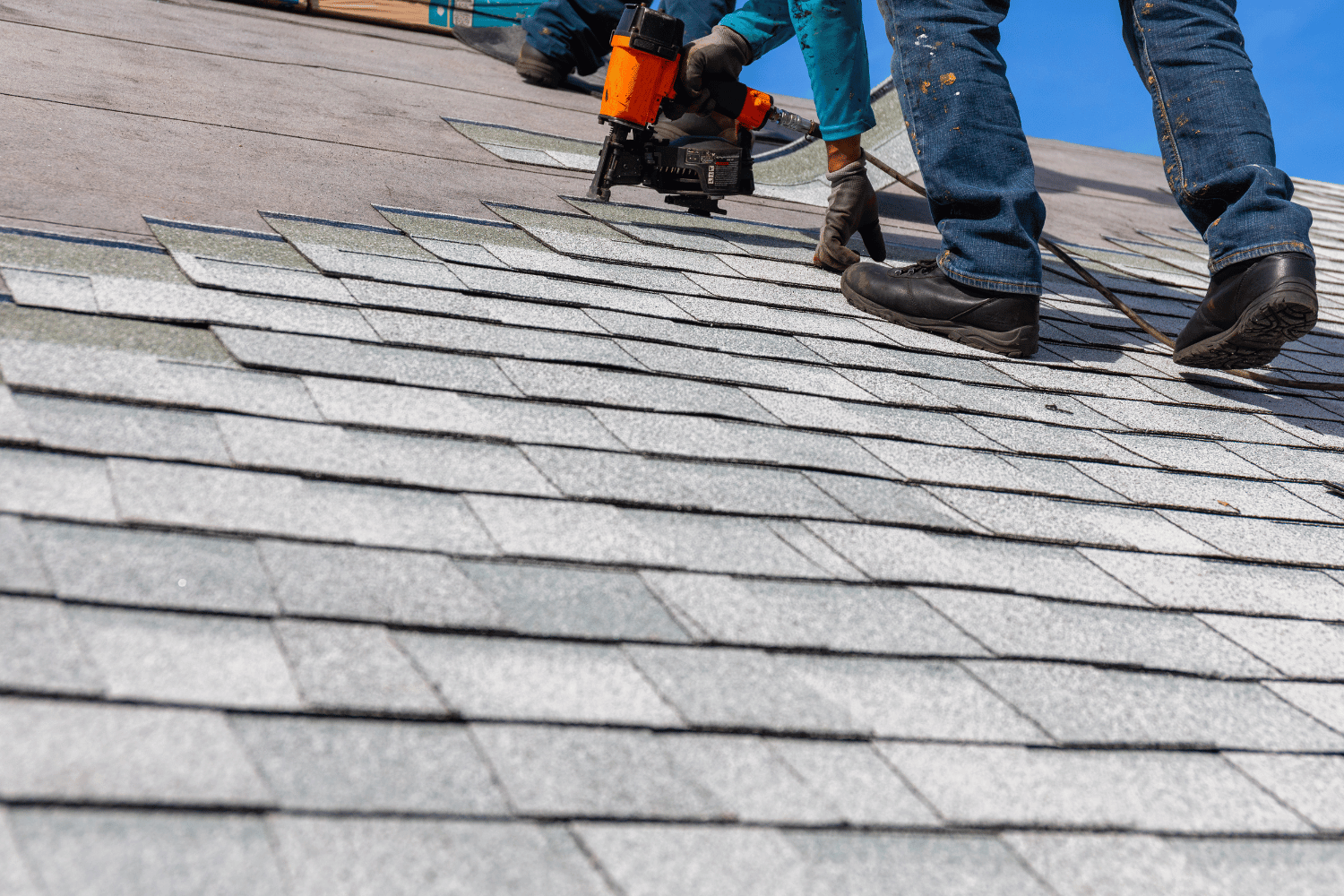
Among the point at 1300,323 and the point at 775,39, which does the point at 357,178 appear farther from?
the point at 1300,323

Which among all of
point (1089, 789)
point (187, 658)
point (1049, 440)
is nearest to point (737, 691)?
point (1089, 789)

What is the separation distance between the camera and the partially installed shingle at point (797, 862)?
0.85 metres

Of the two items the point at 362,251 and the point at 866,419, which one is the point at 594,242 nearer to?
the point at 362,251

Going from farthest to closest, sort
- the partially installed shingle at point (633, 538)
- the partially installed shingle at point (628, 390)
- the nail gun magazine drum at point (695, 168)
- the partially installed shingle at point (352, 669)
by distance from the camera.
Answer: the nail gun magazine drum at point (695, 168) < the partially installed shingle at point (628, 390) < the partially installed shingle at point (633, 538) < the partially installed shingle at point (352, 669)

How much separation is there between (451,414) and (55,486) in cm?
54

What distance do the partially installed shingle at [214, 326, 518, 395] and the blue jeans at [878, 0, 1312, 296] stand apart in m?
Answer: 1.40

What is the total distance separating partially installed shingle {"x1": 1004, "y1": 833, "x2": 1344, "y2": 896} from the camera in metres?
0.97

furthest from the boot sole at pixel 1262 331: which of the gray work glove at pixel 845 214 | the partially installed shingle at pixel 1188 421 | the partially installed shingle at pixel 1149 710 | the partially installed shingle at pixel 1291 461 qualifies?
the partially installed shingle at pixel 1149 710

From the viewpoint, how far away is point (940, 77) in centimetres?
255

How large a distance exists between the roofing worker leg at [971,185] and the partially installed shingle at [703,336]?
51 cm

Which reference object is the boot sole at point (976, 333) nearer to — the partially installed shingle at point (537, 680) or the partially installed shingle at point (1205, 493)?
the partially installed shingle at point (1205, 493)

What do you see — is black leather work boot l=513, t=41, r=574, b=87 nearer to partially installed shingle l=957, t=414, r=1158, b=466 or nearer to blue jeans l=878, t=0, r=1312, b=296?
blue jeans l=878, t=0, r=1312, b=296

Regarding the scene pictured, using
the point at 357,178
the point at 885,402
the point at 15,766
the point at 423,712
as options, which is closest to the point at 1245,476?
the point at 885,402

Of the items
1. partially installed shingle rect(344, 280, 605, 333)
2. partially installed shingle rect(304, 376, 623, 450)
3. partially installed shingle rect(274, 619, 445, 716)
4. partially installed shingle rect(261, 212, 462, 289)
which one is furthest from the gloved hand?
partially installed shingle rect(274, 619, 445, 716)
